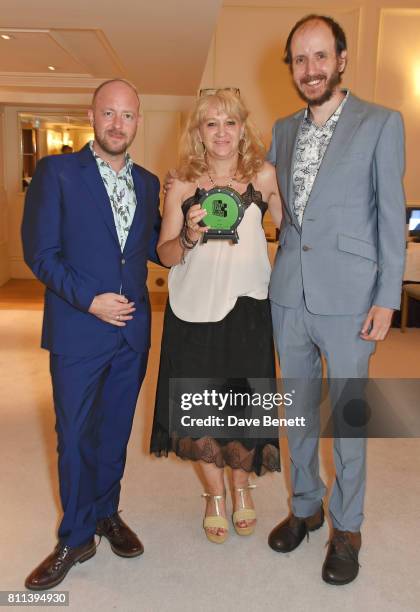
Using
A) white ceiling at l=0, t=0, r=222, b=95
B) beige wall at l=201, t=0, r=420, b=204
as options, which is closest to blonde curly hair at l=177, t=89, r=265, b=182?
white ceiling at l=0, t=0, r=222, b=95

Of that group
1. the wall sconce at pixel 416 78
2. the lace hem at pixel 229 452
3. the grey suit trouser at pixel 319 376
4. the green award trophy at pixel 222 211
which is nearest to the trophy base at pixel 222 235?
the green award trophy at pixel 222 211

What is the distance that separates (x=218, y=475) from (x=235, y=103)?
1.34m

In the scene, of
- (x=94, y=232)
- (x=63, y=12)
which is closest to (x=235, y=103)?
(x=94, y=232)

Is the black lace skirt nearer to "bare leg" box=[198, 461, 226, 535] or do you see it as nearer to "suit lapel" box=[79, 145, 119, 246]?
"bare leg" box=[198, 461, 226, 535]

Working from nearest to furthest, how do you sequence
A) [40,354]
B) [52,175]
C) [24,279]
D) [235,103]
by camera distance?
[52,175] < [235,103] < [40,354] < [24,279]

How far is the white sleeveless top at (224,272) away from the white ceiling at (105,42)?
2219 millimetres

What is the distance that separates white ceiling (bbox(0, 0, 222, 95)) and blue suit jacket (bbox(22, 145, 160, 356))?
2.28 metres

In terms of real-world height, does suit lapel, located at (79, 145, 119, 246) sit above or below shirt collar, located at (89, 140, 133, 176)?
below

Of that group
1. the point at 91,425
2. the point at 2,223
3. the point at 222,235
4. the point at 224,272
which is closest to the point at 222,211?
the point at 222,235

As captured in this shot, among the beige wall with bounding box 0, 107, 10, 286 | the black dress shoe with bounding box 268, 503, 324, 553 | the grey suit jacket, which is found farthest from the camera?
the beige wall with bounding box 0, 107, 10, 286

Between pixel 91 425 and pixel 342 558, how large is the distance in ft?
3.15

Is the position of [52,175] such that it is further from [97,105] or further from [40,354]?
[40,354]

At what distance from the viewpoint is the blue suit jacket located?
1.91 metres

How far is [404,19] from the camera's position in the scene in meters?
6.31
